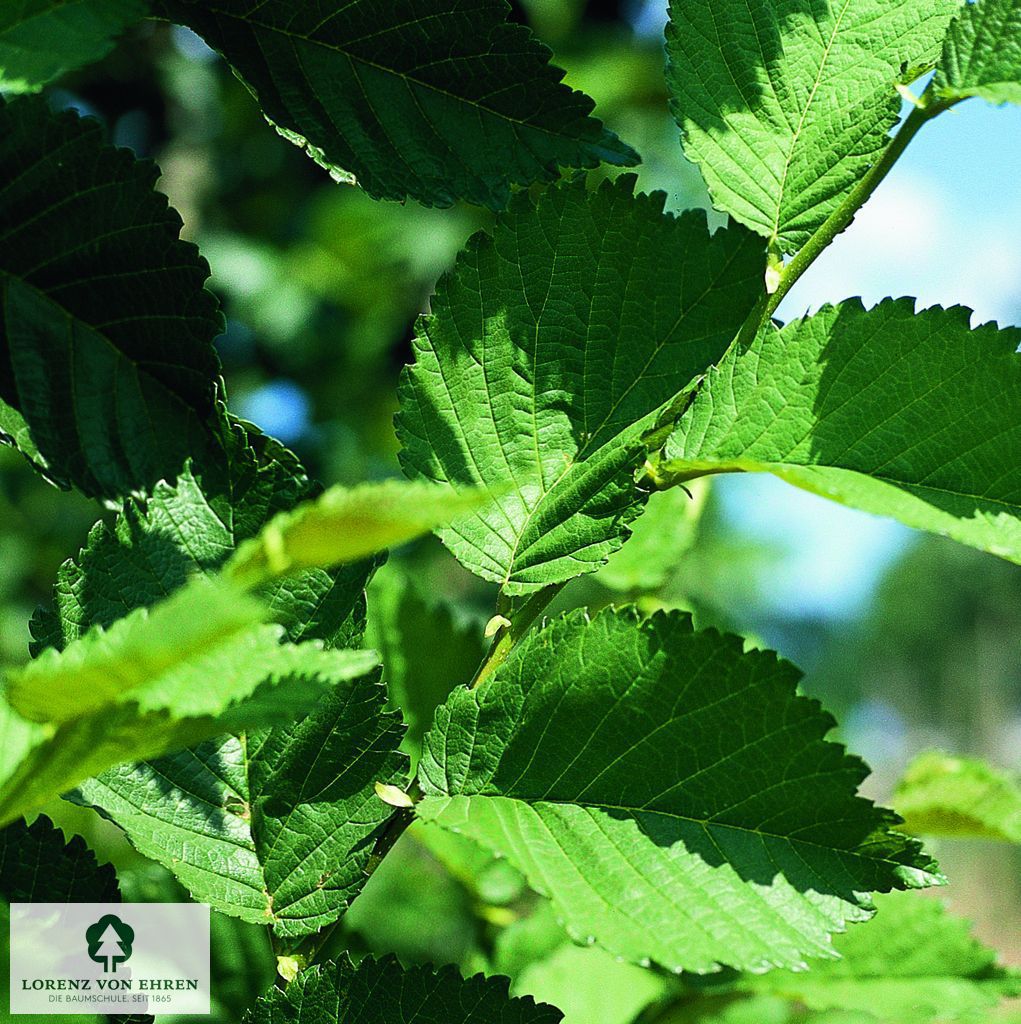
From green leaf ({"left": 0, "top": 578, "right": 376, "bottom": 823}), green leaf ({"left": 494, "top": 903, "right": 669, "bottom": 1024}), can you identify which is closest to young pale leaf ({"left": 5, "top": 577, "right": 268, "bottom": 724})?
green leaf ({"left": 0, "top": 578, "right": 376, "bottom": 823})

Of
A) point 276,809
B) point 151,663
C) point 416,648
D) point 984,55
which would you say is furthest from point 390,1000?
point 984,55

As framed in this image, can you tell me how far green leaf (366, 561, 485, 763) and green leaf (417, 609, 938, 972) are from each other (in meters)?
0.26

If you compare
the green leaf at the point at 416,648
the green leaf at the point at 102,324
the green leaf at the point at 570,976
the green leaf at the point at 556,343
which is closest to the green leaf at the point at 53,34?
the green leaf at the point at 102,324

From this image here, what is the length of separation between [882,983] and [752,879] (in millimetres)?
386

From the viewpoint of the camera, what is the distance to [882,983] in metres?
0.72

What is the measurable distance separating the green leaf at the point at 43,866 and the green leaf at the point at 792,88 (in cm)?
38

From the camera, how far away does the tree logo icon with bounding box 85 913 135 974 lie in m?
0.44

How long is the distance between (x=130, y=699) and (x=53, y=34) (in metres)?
0.24

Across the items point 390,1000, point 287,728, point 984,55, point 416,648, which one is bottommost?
point 390,1000

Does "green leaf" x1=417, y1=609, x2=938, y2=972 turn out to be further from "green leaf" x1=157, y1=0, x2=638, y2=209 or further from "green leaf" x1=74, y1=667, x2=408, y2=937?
"green leaf" x1=157, y1=0, x2=638, y2=209

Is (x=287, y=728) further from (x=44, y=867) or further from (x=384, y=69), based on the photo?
(x=384, y=69)

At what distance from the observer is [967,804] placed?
706 mm

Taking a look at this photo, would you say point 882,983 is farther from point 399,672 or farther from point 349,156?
point 349,156

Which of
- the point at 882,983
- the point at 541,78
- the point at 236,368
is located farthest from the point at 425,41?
the point at 236,368
